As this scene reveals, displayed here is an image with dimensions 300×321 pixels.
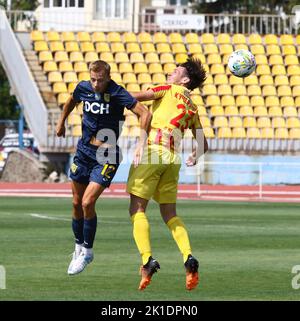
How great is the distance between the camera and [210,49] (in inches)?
1547

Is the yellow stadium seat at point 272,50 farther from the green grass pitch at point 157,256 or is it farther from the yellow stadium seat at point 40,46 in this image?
the green grass pitch at point 157,256

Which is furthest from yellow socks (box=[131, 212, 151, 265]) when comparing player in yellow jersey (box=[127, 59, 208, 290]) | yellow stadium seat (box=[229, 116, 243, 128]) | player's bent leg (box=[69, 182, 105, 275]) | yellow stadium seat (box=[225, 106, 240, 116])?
yellow stadium seat (box=[225, 106, 240, 116])

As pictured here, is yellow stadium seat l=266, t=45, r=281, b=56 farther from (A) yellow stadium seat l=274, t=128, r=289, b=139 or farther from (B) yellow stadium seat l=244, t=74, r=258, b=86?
(A) yellow stadium seat l=274, t=128, r=289, b=139

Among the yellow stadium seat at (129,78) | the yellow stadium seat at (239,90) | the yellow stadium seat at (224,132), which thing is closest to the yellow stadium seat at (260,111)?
the yellow stadium seat at (239,90)

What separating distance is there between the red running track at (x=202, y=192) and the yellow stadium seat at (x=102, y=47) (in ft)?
19.7

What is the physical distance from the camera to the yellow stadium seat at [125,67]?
38000mm

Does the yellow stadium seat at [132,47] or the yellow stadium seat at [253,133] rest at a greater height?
the yellow stadium seat at [132,47]

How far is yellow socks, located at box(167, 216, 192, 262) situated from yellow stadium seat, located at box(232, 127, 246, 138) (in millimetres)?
24121

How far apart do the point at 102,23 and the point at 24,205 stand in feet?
61.4

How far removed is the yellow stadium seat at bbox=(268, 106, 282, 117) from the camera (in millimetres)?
37175

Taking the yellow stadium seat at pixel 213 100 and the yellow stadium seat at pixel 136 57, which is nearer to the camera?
the yellow stadium seat at pixel 213 100

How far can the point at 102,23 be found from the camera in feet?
143
